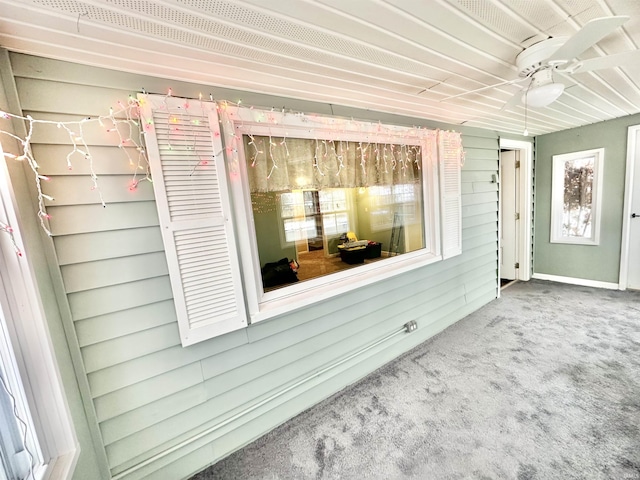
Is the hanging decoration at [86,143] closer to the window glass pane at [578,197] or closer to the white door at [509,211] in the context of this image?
the white door at [509,211]

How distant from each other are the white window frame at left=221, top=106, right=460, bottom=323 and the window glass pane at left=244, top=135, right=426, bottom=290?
65 millimetres

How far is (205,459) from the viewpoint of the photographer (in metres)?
1.62

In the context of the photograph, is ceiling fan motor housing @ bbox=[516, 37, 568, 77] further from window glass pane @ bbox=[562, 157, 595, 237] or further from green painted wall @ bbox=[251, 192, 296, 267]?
window glass pane @ bbox=[562, 157, 595, 237]

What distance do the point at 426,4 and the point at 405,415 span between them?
2.35m

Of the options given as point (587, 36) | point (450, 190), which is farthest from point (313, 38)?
point (450, 190)

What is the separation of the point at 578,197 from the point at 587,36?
3.87 metres

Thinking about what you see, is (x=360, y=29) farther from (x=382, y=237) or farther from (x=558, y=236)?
(x=558, y=236)

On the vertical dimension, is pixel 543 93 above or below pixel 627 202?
above

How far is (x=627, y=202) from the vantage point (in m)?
3.45

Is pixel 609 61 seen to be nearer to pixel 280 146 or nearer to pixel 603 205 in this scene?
pixel 280 146

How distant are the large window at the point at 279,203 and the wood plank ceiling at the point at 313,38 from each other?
210 mm

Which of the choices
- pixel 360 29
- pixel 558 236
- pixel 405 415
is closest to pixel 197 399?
pixel 405 415

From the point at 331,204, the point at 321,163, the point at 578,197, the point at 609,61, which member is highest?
the point at 609,61

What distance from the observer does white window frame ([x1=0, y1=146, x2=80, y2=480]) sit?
37.8 inches
